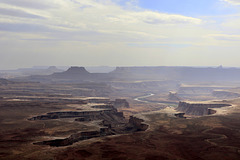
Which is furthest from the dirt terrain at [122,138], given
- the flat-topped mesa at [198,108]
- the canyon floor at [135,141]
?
the flat-topped mesa at [198,108]

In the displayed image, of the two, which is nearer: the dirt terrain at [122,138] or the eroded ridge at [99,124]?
the dirt terrain at [122,138]

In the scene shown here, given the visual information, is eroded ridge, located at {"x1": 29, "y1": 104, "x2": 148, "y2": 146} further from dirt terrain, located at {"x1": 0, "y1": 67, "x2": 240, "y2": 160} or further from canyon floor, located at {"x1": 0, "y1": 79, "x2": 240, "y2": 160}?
canyon floor, located at {"x1": 0, "y1": 79, "x2": 240, "y2": 160}

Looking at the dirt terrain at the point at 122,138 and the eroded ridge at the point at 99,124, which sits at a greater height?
the dirt terrain at the point at 122,138

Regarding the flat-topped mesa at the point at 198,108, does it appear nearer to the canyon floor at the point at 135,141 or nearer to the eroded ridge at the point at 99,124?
the eroded ridge at the point at 99,124

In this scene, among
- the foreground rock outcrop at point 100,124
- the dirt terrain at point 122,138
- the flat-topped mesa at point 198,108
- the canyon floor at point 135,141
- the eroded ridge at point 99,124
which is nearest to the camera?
the canyon floor at point 135,141

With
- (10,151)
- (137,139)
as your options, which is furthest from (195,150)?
(10,151)

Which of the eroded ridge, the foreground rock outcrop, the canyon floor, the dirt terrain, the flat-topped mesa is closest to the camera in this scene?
the canyon floor

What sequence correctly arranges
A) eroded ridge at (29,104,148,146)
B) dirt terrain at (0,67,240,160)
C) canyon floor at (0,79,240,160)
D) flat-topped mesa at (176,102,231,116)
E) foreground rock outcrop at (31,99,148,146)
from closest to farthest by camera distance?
canyon floor at (0,79,240,160) < dirt terrain at (0,67,240,160) < foreground rock outcrop at (31,99,148,146) < eroded ridge at (29,104,148,146) < flat-topped mesa at (176,102,231,116)

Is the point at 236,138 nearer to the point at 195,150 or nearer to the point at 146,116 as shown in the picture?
the point at 195,150

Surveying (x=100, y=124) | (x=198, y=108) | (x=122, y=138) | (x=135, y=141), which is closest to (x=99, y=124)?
(x=100, y=124)

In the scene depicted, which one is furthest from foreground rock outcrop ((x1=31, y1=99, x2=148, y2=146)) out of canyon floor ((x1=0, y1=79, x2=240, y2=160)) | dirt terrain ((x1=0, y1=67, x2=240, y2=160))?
canyon floor ((x1=0, y1=79, x2=240, y2=160))

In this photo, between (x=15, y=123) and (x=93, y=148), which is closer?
(x=93, y=148)
